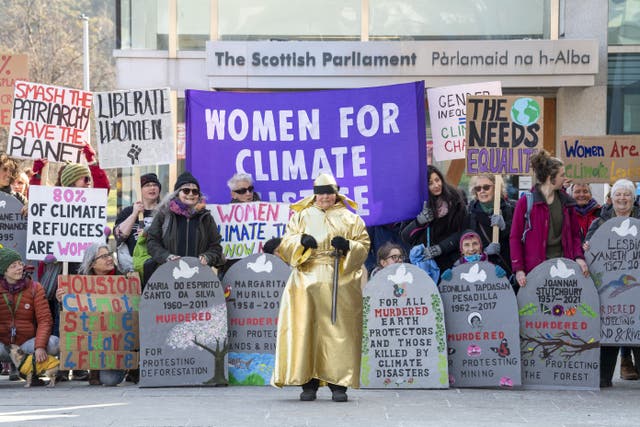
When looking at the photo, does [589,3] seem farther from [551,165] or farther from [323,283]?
[323,283]

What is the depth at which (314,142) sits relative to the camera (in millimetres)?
12211

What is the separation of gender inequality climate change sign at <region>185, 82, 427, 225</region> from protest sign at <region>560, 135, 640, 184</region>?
1657 mm

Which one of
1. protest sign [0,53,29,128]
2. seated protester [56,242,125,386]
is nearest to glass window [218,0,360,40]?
protest sign [0,53,29,128]

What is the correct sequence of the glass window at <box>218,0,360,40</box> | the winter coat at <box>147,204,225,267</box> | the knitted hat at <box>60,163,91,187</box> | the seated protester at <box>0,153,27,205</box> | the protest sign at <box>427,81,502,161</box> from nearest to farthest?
the winter coat at <box>147,204,225,267</box> → the knitted hat at <box>60,163,91,187</box> → the seated protester at <box>0,153,27,205</box> → the protest sign at <box>427,81,502,161</box> → the glass window at <box>218,0,360,40</box>

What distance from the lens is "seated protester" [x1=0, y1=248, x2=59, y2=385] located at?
11.4m

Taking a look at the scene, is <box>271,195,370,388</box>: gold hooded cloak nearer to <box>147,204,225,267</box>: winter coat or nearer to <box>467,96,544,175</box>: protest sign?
<box>147,204,225,267</box>: winter coat

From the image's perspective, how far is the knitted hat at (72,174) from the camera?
12281mm

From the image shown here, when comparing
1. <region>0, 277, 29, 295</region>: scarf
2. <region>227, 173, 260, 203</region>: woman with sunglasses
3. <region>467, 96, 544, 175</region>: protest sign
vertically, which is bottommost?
<region>0, 277, 29, 295</region>: scarf

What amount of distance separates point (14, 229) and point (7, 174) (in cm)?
54

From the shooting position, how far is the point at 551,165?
11.2m

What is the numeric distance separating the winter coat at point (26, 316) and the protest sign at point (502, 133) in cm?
378

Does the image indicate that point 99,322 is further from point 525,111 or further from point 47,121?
point 525,111

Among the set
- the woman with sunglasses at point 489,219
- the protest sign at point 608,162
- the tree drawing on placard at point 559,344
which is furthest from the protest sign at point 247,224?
the protest sign at point 608,162

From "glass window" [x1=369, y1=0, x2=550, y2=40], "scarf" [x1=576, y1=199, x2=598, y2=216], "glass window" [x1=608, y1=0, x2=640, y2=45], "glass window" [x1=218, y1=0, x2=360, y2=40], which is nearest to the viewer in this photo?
"scarf" [x1=576, y1=199, x2=598, y2=216]
